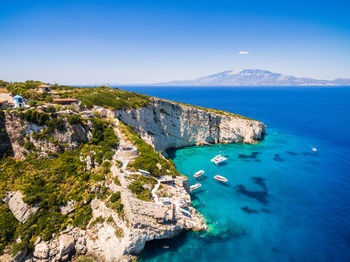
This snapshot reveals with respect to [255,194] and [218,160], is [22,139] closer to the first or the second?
[218,160]

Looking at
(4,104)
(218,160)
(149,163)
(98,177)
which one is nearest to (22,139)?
(4,104)

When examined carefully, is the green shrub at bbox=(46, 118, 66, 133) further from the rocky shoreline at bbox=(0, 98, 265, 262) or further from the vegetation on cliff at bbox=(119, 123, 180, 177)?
the vegetation on cliff at bbox=(119, 123, 180, 177)

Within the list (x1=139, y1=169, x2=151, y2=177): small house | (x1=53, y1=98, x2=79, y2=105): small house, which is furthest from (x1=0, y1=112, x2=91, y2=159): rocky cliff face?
(x1=139, y1=169, x2=151, y2=177): small house

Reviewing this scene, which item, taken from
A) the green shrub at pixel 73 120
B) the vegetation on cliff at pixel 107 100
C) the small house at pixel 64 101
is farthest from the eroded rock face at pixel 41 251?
the vegetation on cliff at pixel 107 100

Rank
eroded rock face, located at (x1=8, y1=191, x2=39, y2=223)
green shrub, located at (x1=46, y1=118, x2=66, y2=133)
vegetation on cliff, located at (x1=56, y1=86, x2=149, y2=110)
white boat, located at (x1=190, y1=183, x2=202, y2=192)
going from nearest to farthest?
eroded rock face, located at (x1=8, y1=191, x2=39, y2=223) → green shrub, located at (x1=46, y1=118, x2=66, y2=133) → white boat, located at (x1=190, y1=183, x2=202, y2=192) → vegetation on cliff, located at (x1=56, y1=86, x2=149, y2=110)

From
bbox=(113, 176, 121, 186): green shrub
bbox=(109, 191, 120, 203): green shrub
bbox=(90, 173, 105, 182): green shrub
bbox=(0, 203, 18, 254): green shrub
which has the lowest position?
bbox=(0, 203, 18, 254): green shrub

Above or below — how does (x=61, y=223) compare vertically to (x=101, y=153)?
below

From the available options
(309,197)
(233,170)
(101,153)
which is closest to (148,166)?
(101,153)

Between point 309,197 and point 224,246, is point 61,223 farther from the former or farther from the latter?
point 309,197
